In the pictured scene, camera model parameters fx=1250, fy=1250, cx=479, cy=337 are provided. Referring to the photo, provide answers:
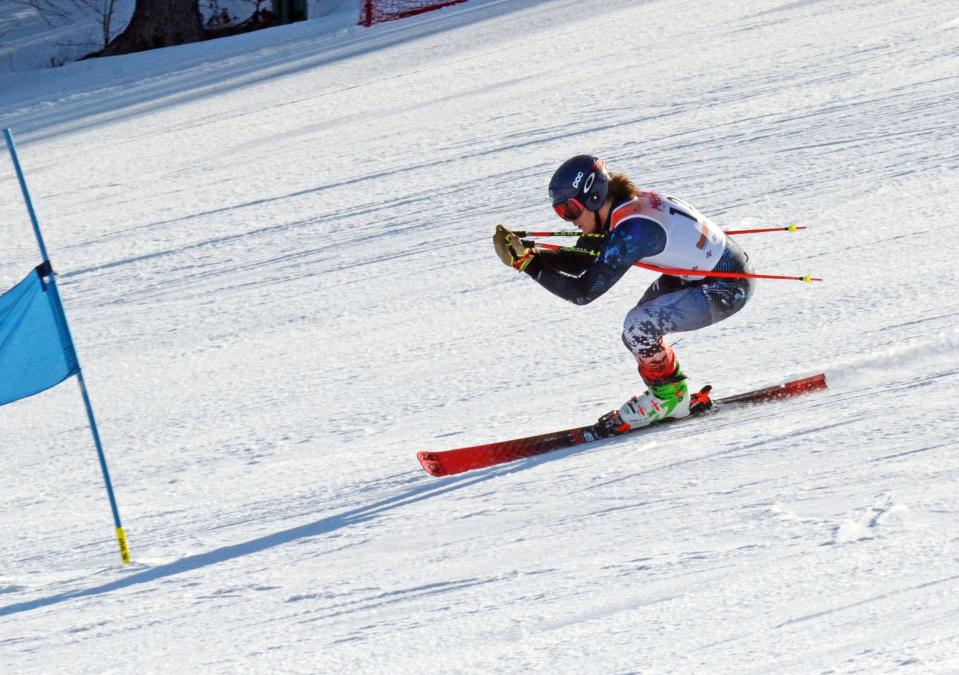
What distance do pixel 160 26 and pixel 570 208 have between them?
41.3 feet

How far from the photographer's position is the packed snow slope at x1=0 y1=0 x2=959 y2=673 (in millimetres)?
4219

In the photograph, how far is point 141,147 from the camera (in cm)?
1219

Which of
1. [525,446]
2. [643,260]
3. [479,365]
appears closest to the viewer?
[643,260]

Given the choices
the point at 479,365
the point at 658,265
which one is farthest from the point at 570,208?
the point at 479,365

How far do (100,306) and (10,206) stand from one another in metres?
2.88

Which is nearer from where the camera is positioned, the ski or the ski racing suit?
the ski racing suit

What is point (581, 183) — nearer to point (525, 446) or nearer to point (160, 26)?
point (525, 446)

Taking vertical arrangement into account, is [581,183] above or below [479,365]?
above

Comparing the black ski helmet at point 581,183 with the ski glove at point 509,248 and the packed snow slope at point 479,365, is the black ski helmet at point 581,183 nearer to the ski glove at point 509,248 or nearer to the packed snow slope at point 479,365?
the ski glove at point 509,248

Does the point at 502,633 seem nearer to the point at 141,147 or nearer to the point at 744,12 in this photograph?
the point at 141,147

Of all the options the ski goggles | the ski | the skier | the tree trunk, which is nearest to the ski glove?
the skier

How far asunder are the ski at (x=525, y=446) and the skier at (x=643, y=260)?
4.9 inches

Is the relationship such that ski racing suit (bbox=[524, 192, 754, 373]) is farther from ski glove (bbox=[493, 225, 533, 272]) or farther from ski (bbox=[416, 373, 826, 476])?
ski (bbox=[416, 373, 826, 476])

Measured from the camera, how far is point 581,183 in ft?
17.4
